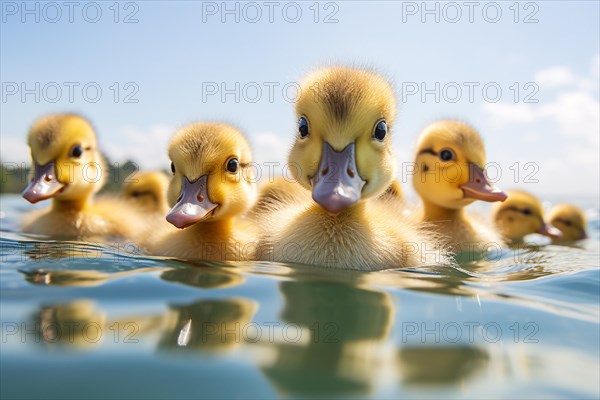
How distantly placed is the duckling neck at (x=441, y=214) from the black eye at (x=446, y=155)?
1.84 ft

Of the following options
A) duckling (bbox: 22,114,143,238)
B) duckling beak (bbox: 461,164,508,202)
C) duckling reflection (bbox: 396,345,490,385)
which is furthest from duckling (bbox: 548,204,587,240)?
duckling reflection (bbox: 396,345,490,385)

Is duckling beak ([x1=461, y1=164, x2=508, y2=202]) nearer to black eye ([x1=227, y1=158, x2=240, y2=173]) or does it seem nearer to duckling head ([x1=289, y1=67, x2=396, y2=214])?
duckling head ([x1=289, y1=67, x2=396, y2=214])

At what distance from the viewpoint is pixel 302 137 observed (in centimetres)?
361

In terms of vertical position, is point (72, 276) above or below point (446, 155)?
below

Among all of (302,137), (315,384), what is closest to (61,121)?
(302,137)

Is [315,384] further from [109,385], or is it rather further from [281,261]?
[281,261]

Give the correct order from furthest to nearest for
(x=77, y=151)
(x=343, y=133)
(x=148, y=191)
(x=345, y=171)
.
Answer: (x=148, y=191)
(x=77, y=151)
(x=343, y=133)
(x=345, y=171)

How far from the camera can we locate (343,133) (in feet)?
10.8

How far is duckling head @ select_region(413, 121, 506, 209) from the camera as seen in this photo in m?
5.22

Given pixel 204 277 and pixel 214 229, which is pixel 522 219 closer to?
pixel 214 229

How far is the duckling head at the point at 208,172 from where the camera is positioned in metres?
3.82

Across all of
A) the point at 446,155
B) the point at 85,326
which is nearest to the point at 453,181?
the point at 446,155

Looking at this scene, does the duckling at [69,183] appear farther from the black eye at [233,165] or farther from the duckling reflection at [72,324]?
the duckling reflection at [72,324]

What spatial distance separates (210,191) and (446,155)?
2666mm
